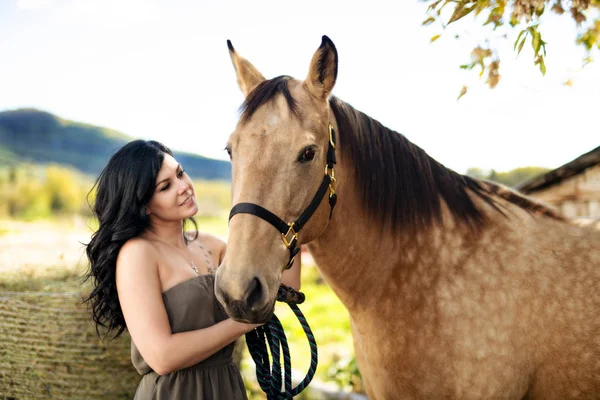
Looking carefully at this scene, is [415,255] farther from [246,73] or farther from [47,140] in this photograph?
[47,140]

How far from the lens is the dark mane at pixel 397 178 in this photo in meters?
2.18

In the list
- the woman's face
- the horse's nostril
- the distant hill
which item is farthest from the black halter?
the distant hill

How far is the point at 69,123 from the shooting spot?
5444cm

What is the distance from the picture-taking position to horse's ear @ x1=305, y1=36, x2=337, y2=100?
1.96 metres

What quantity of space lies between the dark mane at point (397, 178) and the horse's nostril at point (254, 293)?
75 cm

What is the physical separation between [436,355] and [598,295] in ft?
2.71

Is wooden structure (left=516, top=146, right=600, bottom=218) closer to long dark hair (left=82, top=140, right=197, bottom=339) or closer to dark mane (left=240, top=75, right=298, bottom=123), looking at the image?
dark mane (left=240, top=75, right=298, bottom=123)

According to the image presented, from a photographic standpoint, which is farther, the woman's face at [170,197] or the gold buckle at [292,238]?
the woman's face at [170,197]

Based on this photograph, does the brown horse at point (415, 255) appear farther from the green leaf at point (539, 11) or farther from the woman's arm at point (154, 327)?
the green leaf at point (539, 11)

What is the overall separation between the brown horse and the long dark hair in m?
0.47

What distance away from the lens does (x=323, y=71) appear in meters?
2.01

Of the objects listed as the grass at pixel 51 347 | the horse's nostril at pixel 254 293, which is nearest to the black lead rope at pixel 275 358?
the horse's nostril at pixel 254 293

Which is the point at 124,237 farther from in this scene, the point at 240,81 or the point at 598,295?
the point at 598,295

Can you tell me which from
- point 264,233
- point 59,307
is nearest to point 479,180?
point 264,233
